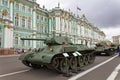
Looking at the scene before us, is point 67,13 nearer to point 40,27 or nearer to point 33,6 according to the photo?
point 40,27

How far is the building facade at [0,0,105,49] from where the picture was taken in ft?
135

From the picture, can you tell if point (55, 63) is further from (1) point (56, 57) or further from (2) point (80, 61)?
(2) point (80, 61)

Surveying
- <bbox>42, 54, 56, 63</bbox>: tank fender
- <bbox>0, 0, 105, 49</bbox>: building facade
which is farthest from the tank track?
<bbox>0, 0, 105, 49</bbox>: building facade

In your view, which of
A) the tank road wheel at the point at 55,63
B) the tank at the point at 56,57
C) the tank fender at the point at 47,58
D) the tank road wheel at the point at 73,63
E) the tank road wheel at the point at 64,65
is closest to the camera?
the tank fender at the point at 47,58

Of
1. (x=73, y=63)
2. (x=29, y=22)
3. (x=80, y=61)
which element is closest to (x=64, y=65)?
(x=73, y=63)

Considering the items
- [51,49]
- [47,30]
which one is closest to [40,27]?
[47,30]

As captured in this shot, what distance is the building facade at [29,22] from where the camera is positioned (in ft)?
135

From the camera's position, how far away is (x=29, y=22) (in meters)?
51.4

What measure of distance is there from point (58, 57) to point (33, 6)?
137ft

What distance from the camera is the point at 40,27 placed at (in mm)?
58906

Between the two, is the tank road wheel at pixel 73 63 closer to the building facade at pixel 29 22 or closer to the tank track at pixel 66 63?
A: the tank track at pixel 66 63

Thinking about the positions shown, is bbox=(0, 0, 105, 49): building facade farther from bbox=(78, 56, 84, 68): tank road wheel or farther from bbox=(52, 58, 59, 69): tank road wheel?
bbox=(52, 58, 59, 69): tank road wheel

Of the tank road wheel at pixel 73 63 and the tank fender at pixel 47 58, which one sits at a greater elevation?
the tank fender at pixel 47 58

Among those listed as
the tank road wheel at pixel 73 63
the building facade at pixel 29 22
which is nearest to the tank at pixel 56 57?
the tank road wheel at pixel 73 63
